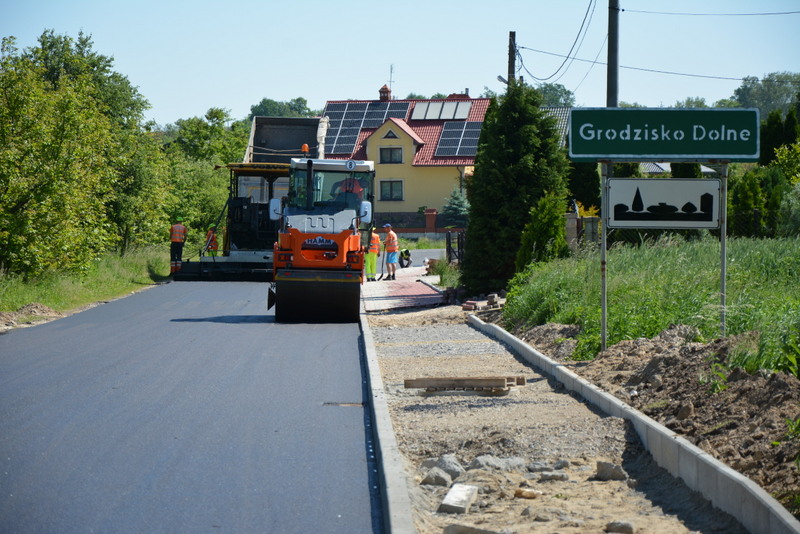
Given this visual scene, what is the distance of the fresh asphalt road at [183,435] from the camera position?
6.28 metres

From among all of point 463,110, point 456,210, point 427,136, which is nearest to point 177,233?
point 456,210

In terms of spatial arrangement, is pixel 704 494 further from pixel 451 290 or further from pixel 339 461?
pixel 451 290

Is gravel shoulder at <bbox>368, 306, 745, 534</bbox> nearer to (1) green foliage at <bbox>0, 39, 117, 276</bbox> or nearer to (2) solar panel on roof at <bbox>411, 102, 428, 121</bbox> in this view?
(1) green foliage at <bbox>0, 39, 117, 276</bbox>

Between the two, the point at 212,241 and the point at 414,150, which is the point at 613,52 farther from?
the point at 414,150

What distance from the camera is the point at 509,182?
846 inches

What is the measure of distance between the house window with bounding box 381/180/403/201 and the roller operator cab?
45167 millimetres

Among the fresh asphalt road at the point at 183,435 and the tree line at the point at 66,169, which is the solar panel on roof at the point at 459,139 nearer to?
the tree line at the point at 66,169

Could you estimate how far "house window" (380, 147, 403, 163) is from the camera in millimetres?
66688

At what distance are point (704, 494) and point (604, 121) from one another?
6.02 metres

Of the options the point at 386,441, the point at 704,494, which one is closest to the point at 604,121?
the point at 386,441

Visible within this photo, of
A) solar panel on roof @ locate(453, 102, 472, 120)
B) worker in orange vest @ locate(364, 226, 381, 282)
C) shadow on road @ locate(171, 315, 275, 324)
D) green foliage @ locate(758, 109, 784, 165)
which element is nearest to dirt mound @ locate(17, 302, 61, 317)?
shadow on road @ locate(171, 315, 275, 324)

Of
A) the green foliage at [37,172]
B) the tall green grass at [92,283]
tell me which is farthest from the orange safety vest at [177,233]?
the green foliage at [37,172]

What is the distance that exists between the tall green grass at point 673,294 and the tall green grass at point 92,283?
10.7 meters

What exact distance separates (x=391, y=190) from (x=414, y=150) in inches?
129
